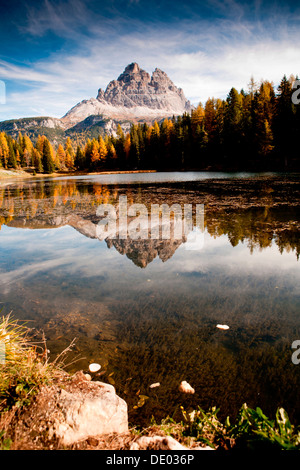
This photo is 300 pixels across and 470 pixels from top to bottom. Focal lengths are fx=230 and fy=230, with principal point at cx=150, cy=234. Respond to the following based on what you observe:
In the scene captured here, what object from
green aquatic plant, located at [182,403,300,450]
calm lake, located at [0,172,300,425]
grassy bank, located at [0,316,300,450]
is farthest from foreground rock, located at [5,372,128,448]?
green aquatic plant, located at [182,403,300,450]

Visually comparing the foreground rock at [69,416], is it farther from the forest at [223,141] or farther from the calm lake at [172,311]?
the forest at [223,141]

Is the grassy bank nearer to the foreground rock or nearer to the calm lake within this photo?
the foreground rock

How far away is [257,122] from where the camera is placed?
43.4 meters

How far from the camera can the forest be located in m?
40.7

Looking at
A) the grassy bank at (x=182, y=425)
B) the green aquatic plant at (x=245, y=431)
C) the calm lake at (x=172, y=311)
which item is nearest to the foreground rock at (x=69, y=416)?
the grassy bank at (x=182, y=425)

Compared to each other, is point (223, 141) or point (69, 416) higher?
point (223, 141)

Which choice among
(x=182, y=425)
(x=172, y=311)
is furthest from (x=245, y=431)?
(x=172, y=311)

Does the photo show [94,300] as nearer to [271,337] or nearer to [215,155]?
[271,337]

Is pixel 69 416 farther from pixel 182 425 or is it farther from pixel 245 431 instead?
pixel 245 431

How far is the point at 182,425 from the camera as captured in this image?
6.68 ft

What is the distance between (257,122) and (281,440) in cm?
5146

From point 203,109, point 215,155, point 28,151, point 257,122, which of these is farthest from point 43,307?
point 28,151

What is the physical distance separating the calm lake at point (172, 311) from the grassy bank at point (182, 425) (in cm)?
28

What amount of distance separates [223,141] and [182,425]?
2149 inches
